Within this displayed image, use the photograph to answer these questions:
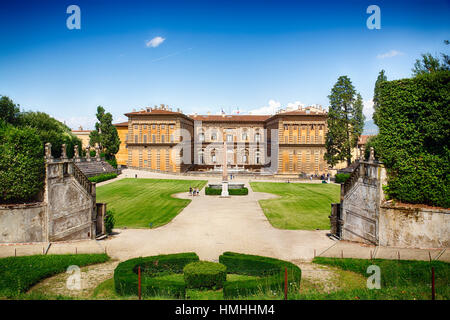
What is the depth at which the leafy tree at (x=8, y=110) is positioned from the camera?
44531 mm

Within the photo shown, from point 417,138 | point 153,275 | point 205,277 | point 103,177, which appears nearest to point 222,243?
point 153,275

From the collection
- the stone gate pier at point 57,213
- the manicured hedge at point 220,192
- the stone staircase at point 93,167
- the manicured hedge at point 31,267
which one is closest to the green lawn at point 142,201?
the stone gate pier at point 57,213

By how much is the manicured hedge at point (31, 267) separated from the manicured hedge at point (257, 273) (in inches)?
235

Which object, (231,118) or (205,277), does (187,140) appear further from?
(205,277)

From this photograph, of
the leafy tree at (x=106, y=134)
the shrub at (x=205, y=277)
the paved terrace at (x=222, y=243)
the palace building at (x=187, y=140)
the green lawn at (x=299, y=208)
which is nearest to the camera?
the shrub at (x=205, y=277)

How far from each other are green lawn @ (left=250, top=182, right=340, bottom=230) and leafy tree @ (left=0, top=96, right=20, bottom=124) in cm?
3896

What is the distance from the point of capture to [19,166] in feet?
47.0

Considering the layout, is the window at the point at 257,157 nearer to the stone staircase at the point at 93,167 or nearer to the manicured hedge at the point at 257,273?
the stone staircase at the point at 93,167

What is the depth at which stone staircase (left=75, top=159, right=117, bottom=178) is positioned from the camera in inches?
1720

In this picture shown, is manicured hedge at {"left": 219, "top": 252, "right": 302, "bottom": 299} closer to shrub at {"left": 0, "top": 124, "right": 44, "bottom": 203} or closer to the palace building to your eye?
shrub at {"left": 0, "top": 124, "right": 44, "bottom": 203}

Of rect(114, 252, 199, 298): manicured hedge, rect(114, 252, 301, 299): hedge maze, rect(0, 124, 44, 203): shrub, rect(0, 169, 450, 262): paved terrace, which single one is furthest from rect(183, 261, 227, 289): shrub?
rect(0, 124, 44, 203): shrub

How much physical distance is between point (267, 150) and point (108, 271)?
194 ft

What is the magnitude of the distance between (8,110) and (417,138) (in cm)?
5279
